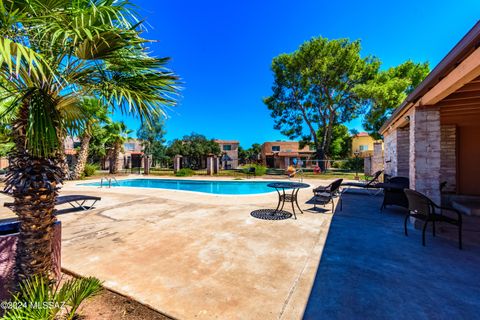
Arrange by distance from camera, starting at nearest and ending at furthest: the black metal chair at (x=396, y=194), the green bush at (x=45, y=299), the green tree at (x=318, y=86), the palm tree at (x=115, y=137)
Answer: the green bush at (x=45, y=299), the black metal chair at (x=396, y=194), the palm tree at (x=115, y=137), the green tree at (x=318, y=86)

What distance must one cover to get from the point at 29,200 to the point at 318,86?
23.7 meters

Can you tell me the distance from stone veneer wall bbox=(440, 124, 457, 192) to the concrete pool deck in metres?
5.16

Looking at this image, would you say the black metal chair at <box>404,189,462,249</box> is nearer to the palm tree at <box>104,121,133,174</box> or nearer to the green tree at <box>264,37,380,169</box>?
the green tree at <box>264,37,380,169</box>

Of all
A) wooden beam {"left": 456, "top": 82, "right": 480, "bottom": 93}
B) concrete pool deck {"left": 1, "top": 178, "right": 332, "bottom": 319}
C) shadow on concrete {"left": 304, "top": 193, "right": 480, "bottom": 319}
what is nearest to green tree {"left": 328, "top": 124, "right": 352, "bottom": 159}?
wooden beam {"left": 456, "top": 82, "right": 480, "bottom": 93}

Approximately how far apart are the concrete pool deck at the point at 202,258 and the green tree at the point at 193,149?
2150cm

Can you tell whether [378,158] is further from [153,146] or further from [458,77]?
[153,146]

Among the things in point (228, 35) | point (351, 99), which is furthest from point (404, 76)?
point (228, 35)

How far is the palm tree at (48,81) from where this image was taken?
70.0 inches

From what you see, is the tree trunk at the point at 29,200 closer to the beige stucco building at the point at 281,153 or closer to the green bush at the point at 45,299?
the green bush at the point at 45,299

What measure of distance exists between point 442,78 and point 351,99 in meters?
20.8

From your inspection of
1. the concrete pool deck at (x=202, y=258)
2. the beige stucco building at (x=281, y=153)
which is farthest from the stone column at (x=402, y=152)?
the beige stucco building at (x=281, y=153)

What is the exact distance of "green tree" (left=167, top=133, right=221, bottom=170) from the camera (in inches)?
1062

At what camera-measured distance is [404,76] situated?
20.9 meters

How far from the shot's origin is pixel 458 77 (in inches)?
118
